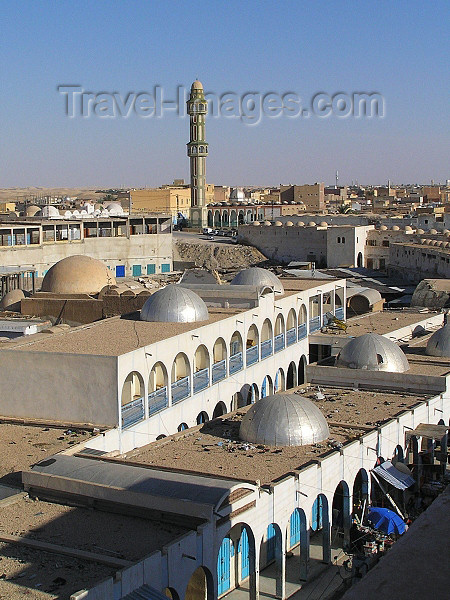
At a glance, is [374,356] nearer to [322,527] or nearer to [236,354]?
[236,354]

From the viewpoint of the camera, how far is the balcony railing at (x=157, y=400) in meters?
17.4

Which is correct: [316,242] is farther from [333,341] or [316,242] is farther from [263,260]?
[333,341]

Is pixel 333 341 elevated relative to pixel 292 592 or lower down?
elevated

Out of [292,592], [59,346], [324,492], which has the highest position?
[59,346]

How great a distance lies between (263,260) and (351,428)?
44.0m

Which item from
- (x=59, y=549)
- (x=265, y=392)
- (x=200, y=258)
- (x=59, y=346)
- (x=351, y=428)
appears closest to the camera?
(x=59, y=549)

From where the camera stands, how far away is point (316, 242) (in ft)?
187

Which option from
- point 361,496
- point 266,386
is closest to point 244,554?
point 361,496

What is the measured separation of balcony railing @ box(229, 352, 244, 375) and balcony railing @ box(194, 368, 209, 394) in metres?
1.51

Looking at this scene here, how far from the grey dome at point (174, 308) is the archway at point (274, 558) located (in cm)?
790

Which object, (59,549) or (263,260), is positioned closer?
(59,549)

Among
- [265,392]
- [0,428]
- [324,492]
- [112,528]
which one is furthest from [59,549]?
[265,392]

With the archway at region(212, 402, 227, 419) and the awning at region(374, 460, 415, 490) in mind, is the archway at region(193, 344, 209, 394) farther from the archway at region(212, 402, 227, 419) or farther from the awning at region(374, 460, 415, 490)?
the awning at region(374, 460, 415, 490)

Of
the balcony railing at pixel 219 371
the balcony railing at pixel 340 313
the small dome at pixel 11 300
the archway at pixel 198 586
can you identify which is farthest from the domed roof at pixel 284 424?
the balcony railing at pixel 340 313
